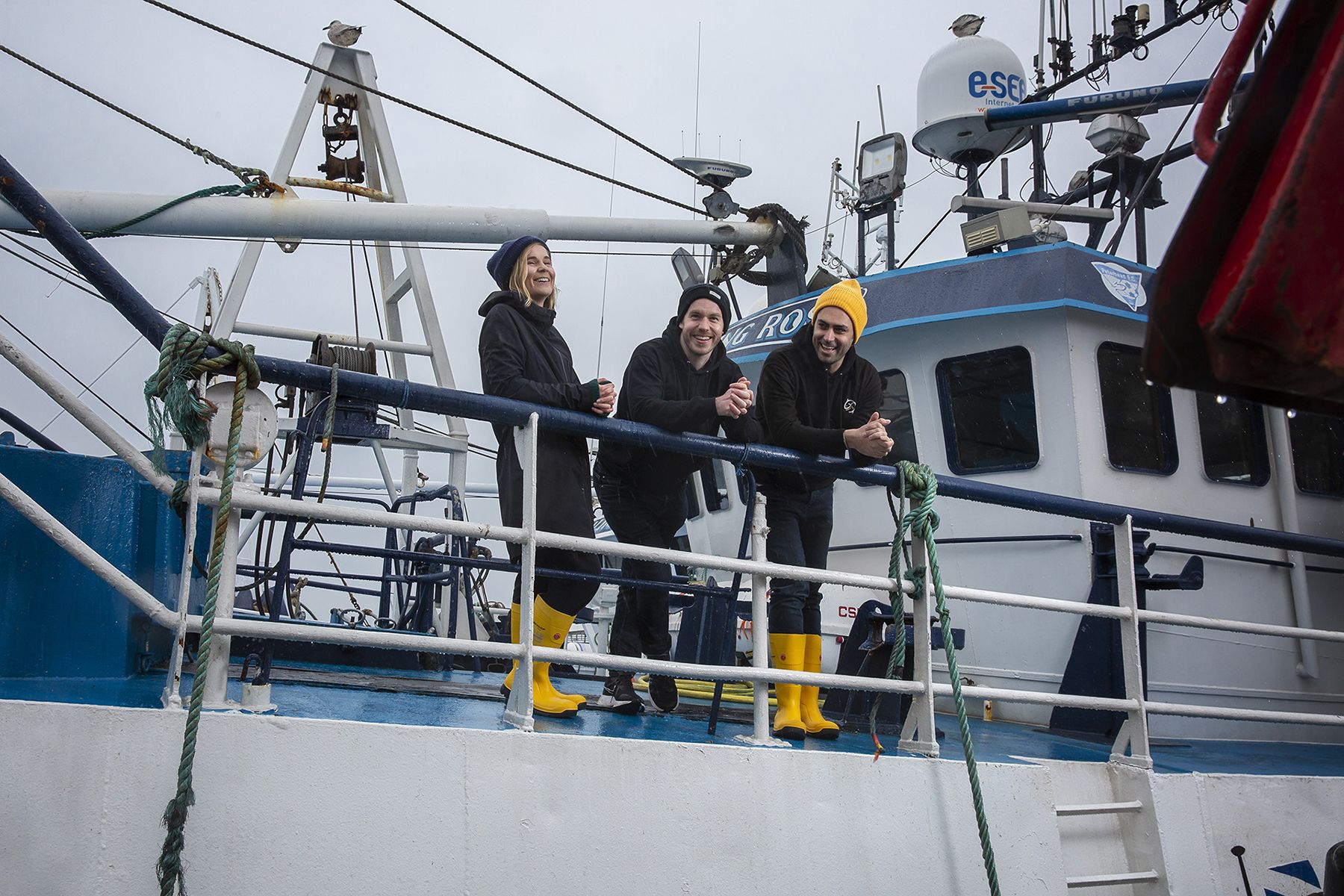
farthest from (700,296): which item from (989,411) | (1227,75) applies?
(989,411)

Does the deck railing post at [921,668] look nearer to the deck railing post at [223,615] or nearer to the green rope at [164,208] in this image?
the deck railing post at [223,615]

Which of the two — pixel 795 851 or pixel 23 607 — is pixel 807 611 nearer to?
pixel 795 851

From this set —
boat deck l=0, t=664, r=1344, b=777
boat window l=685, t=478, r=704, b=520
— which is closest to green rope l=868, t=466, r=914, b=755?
boat deck l=0, t=664, r=1344, b=777

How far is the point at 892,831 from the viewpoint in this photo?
3.25 metres

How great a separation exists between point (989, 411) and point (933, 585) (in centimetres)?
365

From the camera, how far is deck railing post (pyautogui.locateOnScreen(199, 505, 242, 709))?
100 inches

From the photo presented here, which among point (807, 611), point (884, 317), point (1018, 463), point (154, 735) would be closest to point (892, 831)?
point (807, 611)

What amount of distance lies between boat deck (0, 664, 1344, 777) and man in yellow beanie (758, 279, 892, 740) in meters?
0.29

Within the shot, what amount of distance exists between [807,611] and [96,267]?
2745 mm

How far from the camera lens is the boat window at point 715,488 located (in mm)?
8602

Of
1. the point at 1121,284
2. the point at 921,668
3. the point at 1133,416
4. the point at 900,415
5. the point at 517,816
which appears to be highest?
the point at 1121,284

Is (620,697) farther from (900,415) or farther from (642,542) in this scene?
(900,415)

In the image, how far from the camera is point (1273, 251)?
1.26 metres

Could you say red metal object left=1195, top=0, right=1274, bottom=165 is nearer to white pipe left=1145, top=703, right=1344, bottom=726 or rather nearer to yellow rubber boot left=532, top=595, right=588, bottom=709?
yellow rubber boot left=532, top=595, right=588, bottom=709
